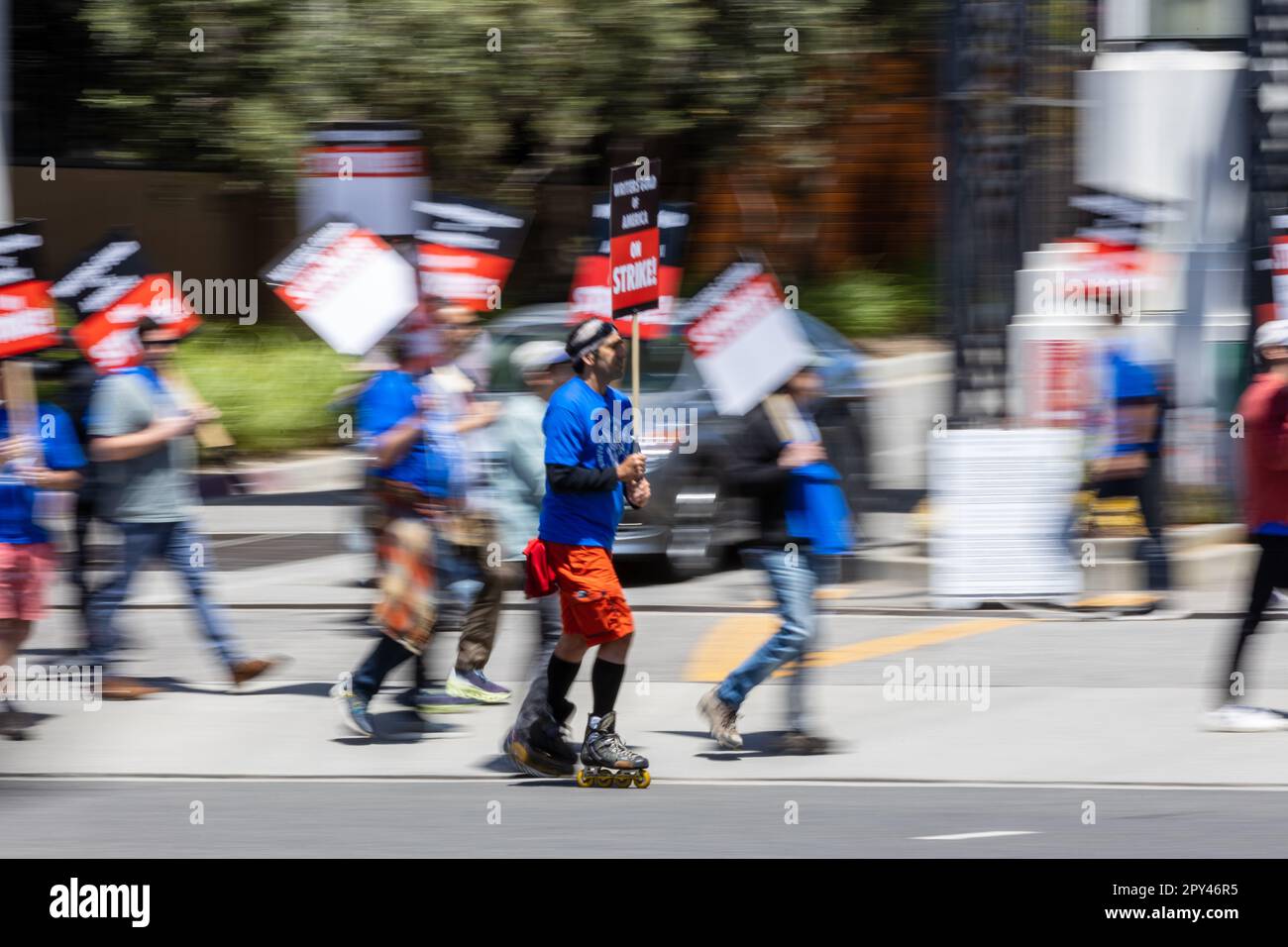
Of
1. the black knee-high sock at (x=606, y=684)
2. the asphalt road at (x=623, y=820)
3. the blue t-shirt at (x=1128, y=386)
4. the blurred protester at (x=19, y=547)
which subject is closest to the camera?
the asphalt road at (x=623, y=820)

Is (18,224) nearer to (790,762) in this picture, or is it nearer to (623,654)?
(623,654)

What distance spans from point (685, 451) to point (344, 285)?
4203 millimetres

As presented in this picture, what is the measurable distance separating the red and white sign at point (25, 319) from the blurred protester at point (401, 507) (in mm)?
1484

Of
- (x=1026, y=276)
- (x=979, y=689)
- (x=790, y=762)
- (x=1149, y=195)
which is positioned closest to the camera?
(x=790, y=762)

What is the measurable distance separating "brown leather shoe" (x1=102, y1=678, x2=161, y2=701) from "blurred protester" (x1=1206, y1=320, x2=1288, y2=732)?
16.7 ft

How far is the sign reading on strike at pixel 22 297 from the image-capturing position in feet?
28.1

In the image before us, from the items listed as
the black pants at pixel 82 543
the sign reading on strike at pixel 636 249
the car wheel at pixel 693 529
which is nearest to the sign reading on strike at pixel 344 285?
the sign reading on strike at pixel 636 249

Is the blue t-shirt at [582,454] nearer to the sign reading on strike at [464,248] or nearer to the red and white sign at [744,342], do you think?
the red and white sign at [744,342]

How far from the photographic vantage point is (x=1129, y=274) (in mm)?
12008

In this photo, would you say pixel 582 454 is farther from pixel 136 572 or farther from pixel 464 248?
pixel 136 572

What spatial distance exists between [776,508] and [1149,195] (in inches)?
407

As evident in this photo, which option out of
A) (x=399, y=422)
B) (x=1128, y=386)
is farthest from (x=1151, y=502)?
(x=399, y=422)

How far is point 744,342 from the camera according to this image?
798cm
